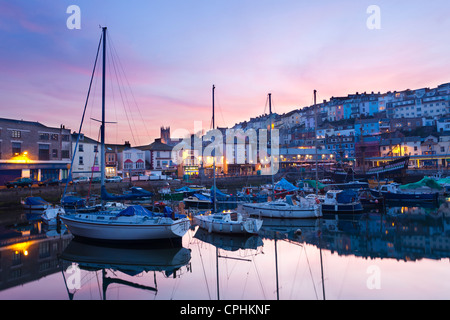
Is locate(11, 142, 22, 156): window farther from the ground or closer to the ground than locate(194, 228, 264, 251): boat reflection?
farther from the ground

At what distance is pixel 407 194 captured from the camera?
45.6 m

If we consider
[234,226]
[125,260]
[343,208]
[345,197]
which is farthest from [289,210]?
[125,260]

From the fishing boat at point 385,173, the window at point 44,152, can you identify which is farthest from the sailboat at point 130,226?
the fishing boat at point 385,173

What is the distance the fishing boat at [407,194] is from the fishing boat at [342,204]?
1131cm

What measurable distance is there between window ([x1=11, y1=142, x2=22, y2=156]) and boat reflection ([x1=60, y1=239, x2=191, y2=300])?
38.6m

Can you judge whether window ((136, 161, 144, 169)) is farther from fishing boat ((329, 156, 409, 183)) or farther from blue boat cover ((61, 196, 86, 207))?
fishing boat ((329, 156, 409, 183))

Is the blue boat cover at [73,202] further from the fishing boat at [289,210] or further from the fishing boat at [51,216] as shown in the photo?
the fishing boat at [289,210]

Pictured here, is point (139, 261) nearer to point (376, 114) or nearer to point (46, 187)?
point (46, 187)

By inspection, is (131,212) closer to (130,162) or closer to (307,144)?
(130,162)

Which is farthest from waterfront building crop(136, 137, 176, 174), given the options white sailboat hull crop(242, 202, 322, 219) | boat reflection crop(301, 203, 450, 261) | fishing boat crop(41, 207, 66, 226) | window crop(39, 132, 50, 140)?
boat reflection crop(301, 203, 450, 261)

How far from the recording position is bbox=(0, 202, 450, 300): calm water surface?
14086 millimetres
